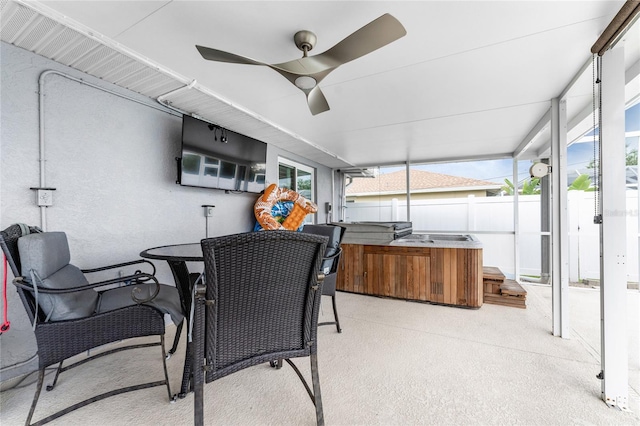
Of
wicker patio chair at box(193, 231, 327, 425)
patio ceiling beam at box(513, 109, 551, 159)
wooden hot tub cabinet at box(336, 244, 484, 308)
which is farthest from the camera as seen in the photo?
wooden hot tub cabinet at box(336, 244, 484, 308)

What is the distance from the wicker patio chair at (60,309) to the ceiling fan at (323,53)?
144 cm

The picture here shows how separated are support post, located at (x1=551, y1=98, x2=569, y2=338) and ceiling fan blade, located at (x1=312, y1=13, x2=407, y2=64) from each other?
224 cm

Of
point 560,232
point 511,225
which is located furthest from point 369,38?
point 511,225

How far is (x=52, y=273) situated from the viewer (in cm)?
152

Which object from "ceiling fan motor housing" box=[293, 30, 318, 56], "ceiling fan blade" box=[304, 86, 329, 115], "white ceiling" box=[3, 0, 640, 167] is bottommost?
"ceiling fan blade" box=[304, 86, 329, 115]

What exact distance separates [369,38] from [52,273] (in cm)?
225

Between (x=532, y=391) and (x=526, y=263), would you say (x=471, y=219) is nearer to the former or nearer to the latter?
(x=526, y=263)

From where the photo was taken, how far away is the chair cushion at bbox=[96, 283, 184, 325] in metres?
1.72

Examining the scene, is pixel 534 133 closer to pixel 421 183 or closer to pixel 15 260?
pixel 421 183

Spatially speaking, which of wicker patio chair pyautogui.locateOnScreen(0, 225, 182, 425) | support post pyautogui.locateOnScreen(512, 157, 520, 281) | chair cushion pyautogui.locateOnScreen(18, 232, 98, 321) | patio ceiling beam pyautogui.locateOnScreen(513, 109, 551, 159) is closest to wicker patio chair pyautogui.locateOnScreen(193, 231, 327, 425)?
wicker patio chair pyautogui.locateOnScreen(0, 225, 182, 425)

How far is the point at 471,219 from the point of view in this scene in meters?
5.32

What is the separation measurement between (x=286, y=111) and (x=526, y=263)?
500 centimetres

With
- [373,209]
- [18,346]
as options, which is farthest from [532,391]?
[373,209]

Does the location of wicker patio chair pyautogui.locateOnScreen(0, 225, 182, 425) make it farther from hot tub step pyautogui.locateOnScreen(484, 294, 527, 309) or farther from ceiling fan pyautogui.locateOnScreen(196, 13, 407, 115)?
Answer: hot tub step pyautogui.locateOnScreen(484, 294, 527, 309)
